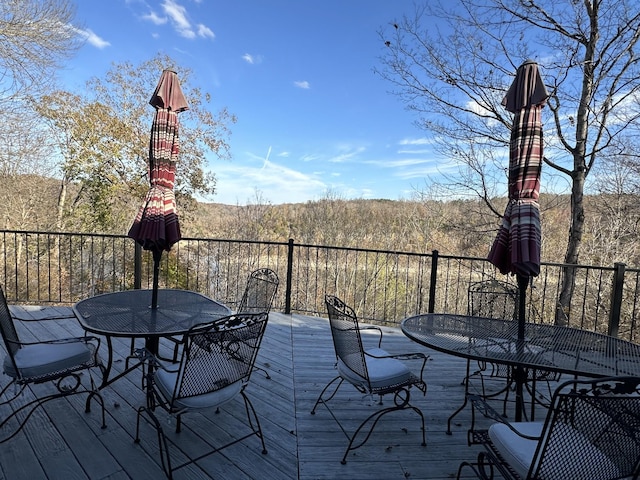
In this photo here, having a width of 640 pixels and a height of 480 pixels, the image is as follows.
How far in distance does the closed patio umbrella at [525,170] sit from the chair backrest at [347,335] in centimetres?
100

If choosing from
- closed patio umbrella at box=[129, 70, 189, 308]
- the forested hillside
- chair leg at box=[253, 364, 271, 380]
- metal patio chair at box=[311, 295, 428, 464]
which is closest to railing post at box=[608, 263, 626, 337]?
metal patio chair at box=[311, 295, 428, 464]

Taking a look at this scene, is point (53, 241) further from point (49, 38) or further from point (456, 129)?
point (456, 129)

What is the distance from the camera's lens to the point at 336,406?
8.82ft

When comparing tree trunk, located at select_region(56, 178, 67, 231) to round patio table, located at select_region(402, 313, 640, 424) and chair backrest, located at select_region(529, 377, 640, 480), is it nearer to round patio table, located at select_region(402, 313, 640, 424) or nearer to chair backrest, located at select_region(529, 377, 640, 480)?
round patio table, located at select_region(402, 313, 640, 424)

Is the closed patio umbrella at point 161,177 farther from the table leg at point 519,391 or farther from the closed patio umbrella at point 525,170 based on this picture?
the table leg at point 519,391

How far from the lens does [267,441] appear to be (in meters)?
2.20

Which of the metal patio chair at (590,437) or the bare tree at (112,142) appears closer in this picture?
the metal patio chair at (590,437)

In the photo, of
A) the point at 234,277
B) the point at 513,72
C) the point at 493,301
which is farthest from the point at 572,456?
the point at 234,277

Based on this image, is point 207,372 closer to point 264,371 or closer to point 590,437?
point 264,371

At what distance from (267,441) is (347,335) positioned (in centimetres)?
79

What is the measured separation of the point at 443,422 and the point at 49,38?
949 cm

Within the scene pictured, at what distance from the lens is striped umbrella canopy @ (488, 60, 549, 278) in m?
2.21

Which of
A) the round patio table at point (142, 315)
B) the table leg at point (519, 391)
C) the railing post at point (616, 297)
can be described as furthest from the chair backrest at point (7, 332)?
the railing post at point (616, 297)

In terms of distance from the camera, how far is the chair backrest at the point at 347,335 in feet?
7.02
